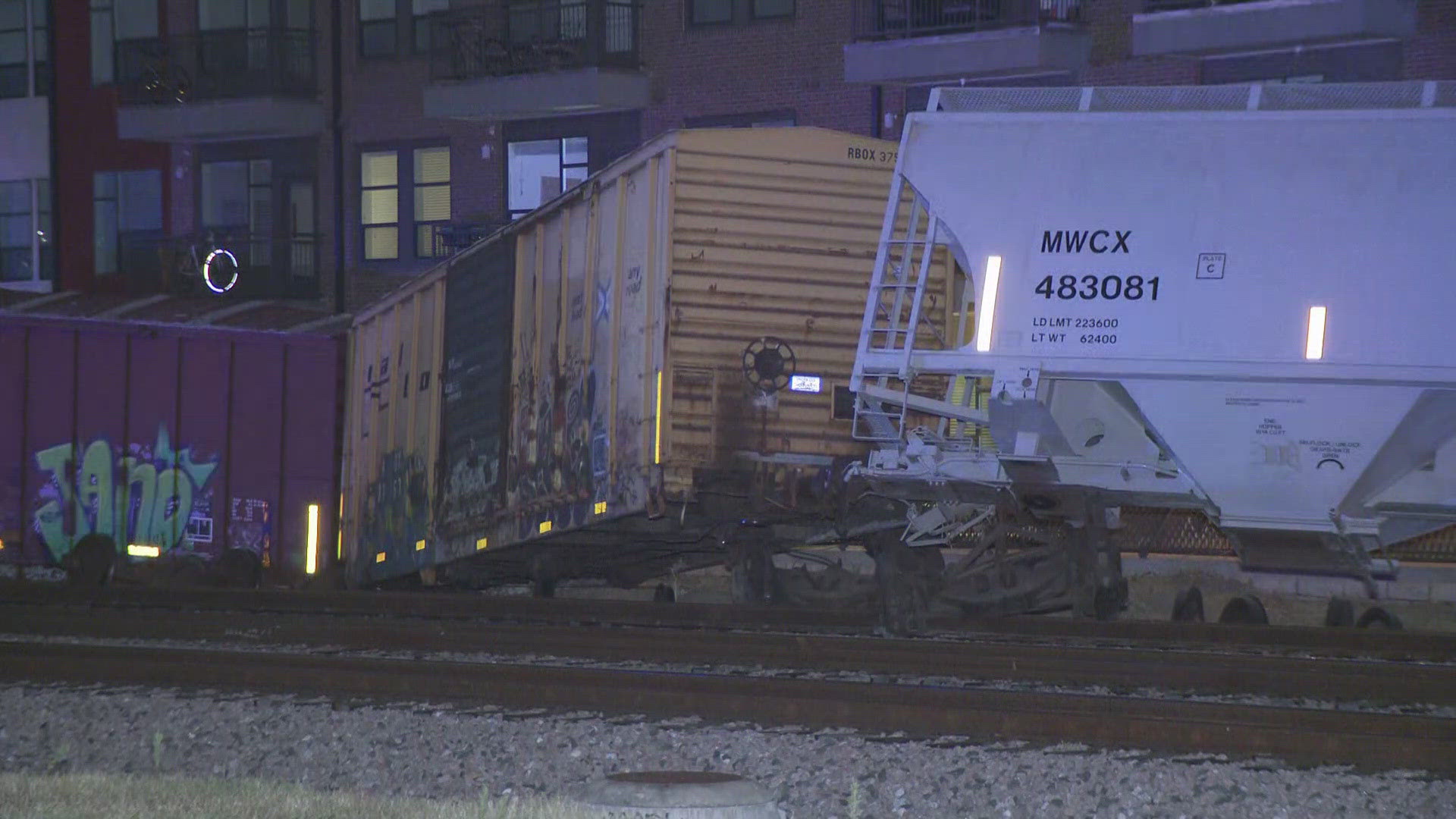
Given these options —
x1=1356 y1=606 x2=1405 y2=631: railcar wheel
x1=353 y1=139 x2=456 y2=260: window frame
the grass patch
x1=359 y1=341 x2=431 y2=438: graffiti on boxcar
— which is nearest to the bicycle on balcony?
x1=353 y1=139 x2=456 y2=260: window frame

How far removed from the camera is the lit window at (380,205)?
127 feet

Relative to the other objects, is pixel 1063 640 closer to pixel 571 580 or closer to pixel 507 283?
pixel 507 283

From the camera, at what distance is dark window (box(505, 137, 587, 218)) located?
35906 millimetres

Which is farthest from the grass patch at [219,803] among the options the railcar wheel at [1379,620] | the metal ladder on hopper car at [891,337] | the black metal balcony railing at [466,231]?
the black metal balcony railing at [466,231]

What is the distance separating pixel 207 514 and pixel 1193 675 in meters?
15.0

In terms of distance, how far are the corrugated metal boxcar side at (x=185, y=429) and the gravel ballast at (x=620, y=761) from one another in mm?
11806

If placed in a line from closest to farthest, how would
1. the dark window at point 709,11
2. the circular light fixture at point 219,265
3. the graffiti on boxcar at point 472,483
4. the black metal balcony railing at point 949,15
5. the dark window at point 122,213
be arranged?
the graffiti on boxcar at point 472,483, the black metal balcony railing at point 949,15, the dark window at point 709,11, the circular light fixture at point 219,265, the dark window at point 122,213

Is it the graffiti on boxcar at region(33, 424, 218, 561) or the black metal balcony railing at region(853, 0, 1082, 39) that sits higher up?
the black metal balcony railing at region(853, 0, 1082, 39)

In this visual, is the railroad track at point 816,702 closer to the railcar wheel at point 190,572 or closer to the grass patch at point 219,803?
the grass patch at point 219,803

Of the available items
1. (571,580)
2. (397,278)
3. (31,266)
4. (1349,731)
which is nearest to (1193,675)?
(1349,731)

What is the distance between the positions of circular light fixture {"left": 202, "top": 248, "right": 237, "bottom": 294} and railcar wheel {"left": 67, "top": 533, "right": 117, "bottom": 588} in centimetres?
1777

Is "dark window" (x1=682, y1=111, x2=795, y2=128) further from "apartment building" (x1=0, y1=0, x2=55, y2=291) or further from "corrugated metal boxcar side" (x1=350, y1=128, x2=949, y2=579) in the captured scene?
"apartment building" (x1=0, y1=0, x2=55, y2=291)

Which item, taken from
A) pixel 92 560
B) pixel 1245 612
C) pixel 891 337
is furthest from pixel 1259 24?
pixel 92 560

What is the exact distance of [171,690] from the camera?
36.6 feet
